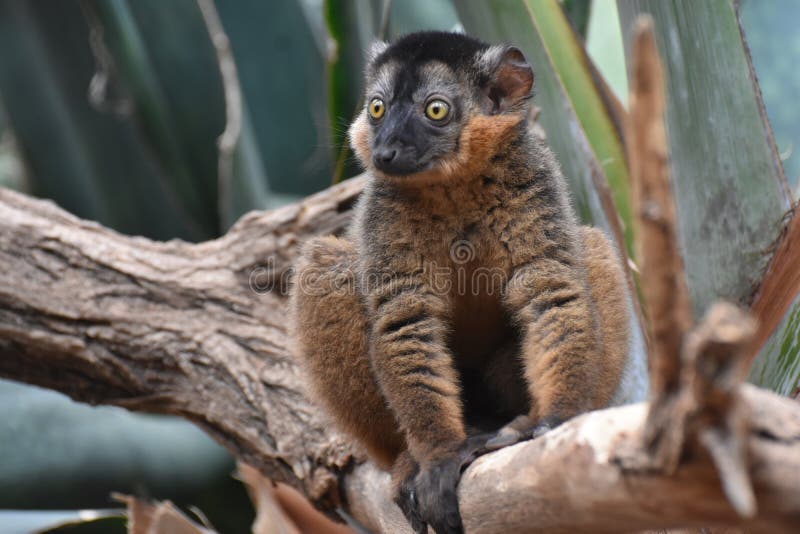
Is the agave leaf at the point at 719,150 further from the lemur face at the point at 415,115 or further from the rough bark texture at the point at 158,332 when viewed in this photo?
the rough bark texture at the point at 158,332

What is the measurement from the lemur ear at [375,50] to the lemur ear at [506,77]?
58cm

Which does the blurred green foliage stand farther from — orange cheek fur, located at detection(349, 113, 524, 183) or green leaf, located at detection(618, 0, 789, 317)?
orange cheek fur, located at detection(349, 113, 524, 183)

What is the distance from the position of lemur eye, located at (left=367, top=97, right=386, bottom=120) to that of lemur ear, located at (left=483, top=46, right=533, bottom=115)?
1.71ft

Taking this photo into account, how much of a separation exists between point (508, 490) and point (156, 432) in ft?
13.7

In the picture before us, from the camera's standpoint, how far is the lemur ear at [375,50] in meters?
4.60

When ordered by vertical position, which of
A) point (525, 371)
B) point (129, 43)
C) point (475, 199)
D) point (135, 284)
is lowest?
point (525, 371)

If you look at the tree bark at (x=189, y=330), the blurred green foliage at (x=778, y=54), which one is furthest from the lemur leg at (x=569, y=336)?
the blurred green foliage at (x=778, y=54)

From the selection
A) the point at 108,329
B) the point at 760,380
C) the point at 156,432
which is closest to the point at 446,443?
the point at 760,380

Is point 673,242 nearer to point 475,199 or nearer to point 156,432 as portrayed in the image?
point 475,199

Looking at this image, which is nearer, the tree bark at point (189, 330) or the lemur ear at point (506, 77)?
the lemur ear at point (506, 77)

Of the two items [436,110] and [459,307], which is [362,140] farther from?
[459,307]

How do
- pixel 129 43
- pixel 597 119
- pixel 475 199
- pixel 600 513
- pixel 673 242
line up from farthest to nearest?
1. pixel 129 43
2. pixel 597 119
3. pixel 475 199
4. pixel 600 513
5. pixel 673 242

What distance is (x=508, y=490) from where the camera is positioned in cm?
271

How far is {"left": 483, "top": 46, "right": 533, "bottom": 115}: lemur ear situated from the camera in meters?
4.34
